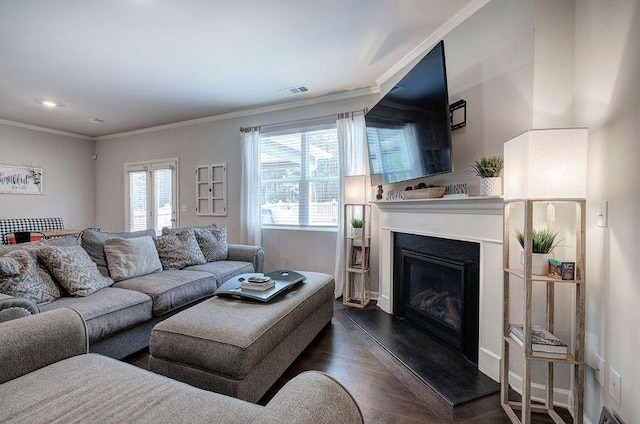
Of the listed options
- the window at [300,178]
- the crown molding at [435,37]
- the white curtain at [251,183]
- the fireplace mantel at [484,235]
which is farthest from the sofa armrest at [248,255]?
the crown molding at [435,37]

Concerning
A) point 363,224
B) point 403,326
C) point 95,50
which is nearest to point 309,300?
point 403,326

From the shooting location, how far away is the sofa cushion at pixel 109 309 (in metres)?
1.88

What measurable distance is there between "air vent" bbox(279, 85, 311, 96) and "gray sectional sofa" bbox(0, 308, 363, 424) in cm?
319

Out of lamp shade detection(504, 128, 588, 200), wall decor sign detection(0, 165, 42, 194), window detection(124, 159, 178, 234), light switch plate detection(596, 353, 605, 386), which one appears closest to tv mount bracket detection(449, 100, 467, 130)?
lamp shade detection(504, 128, 588, 200)

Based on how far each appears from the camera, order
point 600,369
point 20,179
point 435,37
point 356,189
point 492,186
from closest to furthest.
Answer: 1. point 600,369
2. point 492,186
3. point 435,37
4. point 356,189
5. point 20,179

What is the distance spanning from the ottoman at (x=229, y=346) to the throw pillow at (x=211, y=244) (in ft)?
5.28

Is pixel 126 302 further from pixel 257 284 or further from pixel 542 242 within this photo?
pixel 542 242

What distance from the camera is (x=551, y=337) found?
4.90ft

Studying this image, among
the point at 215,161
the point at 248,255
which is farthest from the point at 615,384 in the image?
the point at 215,161

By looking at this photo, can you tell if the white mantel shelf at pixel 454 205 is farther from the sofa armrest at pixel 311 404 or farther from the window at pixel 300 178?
the sofa armrest at pixel 311 404

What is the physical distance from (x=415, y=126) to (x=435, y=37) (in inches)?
33.2

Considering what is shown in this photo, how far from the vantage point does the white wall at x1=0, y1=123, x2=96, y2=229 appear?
4.95m

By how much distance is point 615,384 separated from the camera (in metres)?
1.31

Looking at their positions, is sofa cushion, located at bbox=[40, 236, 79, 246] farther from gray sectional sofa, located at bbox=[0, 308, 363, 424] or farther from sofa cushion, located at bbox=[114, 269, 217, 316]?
gray sectional sofa, located at bbox=[0, 308, 363, 424]
